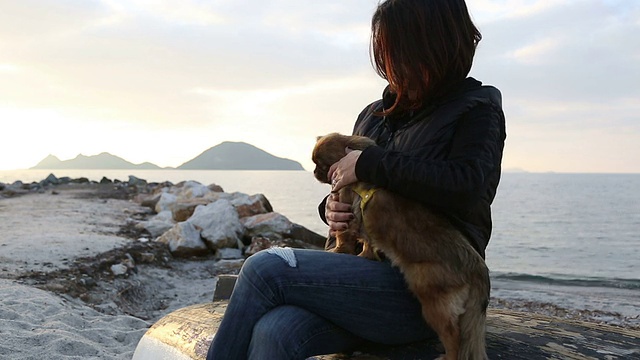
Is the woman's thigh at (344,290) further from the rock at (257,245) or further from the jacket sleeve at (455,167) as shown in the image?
the rock at (257,245)

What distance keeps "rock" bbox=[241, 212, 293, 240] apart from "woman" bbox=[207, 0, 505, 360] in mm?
9054

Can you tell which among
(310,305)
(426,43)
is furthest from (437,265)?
(426,43)

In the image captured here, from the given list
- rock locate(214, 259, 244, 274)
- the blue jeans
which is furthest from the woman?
rock locate(214, 259, 244, 274)

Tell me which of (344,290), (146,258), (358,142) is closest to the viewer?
(344,290)

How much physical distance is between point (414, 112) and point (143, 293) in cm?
600

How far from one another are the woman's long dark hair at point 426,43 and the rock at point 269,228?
9.08 meters

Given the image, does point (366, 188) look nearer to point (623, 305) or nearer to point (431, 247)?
point (431, 247)

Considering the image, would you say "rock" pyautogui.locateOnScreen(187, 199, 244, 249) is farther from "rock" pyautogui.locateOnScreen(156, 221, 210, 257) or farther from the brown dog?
the brown dog

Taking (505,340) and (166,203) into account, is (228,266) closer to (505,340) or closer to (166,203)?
(166,203)

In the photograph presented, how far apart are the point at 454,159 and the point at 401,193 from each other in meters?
0.28

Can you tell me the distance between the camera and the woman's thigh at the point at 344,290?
2484 millimetres

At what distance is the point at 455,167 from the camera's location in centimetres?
240

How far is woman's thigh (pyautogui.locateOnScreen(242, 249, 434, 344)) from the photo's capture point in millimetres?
2484

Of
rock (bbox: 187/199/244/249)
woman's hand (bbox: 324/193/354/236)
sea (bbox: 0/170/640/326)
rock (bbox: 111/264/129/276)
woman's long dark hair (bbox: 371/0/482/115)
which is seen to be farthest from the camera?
sea (bbox: 0/170/640/326)
